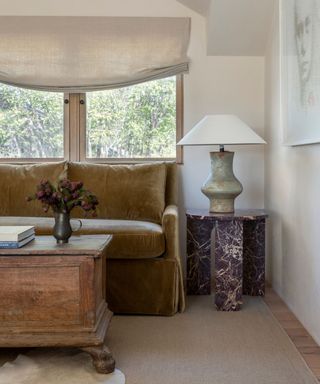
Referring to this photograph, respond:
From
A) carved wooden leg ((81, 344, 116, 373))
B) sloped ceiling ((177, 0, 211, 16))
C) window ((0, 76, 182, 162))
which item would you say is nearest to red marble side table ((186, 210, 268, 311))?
window ((0, 76, 182, 162))

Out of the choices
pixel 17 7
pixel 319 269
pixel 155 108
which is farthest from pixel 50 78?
pixel 319 269

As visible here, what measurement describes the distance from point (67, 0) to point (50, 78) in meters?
0.63

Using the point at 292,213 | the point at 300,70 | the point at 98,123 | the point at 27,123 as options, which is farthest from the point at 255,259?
the point at 27,123

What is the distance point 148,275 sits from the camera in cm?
256

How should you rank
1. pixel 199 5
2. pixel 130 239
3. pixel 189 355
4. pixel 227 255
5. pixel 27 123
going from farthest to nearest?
pixel 27 123 < pixel 199 5 < pixel 227 255 < pixel 130 239 < pixel 189 355

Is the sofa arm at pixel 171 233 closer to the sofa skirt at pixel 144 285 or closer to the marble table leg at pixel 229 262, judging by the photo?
the sofa skirt at pixel 144 285

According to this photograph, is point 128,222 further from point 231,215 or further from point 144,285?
point 231,215

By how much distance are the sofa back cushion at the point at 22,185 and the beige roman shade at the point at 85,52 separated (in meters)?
0.69

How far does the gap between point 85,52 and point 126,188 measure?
45.8 inches

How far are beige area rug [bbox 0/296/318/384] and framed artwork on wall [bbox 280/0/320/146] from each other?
1021 millimetres

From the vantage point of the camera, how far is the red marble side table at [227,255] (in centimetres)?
263

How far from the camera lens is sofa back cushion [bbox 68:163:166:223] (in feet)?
9.87

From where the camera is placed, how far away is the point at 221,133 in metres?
2.72

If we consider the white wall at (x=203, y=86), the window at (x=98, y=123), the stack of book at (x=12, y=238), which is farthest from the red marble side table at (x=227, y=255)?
the stack of book at (x=12, y=238)
